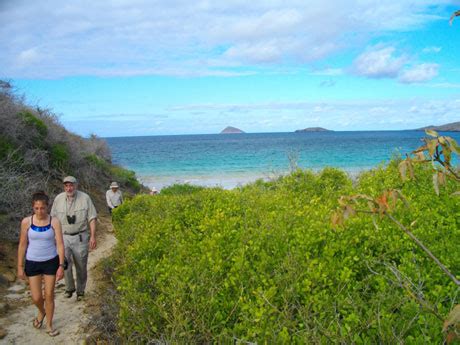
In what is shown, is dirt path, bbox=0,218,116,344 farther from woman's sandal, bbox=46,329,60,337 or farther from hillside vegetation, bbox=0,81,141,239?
hillside vegetation, bbox=0,81,141,239

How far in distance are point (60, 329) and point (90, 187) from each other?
11.2 meters

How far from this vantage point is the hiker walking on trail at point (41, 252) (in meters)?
5.75

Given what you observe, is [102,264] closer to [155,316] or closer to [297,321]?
[155,316]

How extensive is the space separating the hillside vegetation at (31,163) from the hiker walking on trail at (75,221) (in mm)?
3064

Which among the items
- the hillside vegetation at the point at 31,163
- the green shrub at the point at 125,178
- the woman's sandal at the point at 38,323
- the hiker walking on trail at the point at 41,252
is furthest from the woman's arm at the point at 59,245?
the green shrub at the point at 125,178

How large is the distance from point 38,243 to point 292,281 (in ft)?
11.7

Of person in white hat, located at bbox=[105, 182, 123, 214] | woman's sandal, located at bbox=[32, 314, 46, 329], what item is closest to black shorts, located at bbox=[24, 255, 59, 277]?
woman's sandal, located at bbox=[32, 314, 46, 329]

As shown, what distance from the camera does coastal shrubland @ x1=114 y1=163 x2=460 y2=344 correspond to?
3.41 m

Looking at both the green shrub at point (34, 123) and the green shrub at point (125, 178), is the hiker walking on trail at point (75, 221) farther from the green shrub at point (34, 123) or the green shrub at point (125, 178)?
the green shrub at point (125, 178)

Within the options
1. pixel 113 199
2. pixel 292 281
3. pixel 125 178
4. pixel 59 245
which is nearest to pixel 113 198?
pixel 113 199

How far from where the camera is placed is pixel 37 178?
13.0 meters

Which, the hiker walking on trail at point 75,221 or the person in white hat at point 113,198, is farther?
the person in white hat at point 113,198

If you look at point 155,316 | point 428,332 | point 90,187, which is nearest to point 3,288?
point 155,316

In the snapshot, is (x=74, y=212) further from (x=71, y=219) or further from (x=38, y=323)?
(x=38, y=323)
